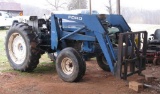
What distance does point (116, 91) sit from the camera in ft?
17.8

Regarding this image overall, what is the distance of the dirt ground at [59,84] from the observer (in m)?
5.44

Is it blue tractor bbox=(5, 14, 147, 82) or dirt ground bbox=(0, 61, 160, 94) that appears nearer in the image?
dirt ground bbox=(0, 61, 160, 94)

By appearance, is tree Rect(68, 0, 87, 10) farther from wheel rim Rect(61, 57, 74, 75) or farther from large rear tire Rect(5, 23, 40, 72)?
wheel rim Rect(61, 57, 74, 75)

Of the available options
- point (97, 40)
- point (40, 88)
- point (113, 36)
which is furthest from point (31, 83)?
point (113, 36)

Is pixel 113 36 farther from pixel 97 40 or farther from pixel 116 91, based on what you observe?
pixel 116 91

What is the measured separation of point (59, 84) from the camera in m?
5.96

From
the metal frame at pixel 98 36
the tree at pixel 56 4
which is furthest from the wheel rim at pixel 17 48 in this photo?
the tree at pixel 56 4

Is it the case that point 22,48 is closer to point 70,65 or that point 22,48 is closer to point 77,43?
point 77,43

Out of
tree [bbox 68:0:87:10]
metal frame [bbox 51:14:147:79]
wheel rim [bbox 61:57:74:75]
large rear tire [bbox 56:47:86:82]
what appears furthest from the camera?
tree [bbox 68:0:87:10]

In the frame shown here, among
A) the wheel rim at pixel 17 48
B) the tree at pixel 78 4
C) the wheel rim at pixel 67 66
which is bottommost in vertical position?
the wheel rim at pixel 67 66

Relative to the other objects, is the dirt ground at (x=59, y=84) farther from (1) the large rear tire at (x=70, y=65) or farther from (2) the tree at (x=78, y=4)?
(2) the tree at (x=78, y=4)

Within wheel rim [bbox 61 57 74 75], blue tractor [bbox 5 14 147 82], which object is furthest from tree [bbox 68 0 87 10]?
wheel rim [bbox 61 57 74 75]

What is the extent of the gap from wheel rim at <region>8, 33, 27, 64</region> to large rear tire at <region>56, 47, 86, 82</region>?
126 cm

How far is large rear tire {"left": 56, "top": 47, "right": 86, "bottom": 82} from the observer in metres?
5.96
